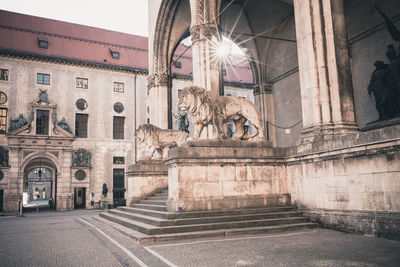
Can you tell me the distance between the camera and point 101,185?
3484 cm

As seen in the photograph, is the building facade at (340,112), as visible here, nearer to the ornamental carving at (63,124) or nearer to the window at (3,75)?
the ornamental carving at (63,124)

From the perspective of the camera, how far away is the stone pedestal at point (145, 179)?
1534 centimetres

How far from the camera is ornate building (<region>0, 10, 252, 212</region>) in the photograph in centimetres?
3212

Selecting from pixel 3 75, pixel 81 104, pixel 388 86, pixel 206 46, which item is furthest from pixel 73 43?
pixel 388 86

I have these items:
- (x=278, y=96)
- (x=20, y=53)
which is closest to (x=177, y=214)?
(x=278, y=96)

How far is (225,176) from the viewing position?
1009 centimetres

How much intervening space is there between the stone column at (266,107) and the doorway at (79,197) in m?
20.5

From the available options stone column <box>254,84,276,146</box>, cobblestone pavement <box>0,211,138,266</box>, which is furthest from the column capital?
cobblestone pavement <box>0,211,138,266</box>

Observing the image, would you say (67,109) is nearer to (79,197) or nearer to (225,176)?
(79,197)

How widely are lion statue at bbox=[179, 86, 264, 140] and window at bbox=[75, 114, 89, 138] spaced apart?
26.7 m

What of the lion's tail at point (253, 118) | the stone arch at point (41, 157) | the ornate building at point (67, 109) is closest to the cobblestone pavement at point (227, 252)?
the lion's tail at point (253, 118)

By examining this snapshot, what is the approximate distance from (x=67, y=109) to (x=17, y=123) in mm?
4768

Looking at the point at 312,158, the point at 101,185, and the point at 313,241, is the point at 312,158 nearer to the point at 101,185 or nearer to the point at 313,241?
the point at 313,241

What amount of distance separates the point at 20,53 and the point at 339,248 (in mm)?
34446
